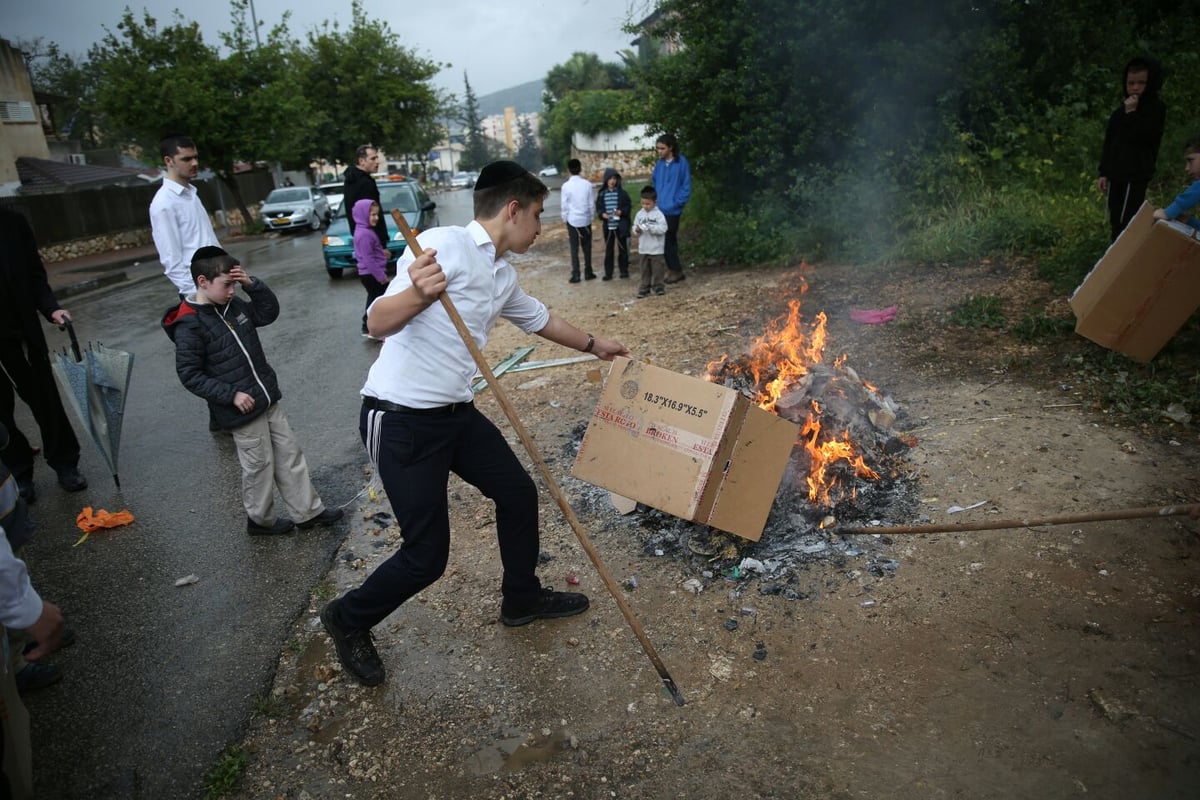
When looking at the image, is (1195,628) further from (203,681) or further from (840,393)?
(203,681)

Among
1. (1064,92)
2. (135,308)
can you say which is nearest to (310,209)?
(135,308)

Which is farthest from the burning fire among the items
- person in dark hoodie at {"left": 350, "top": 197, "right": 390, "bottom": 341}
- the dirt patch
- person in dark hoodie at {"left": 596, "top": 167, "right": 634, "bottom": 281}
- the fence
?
the fence

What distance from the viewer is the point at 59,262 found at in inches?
866

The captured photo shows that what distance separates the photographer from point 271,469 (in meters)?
4.61

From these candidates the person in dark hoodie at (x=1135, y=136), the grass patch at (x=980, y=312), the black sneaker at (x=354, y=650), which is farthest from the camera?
the grass patch at (x=980, y=312)

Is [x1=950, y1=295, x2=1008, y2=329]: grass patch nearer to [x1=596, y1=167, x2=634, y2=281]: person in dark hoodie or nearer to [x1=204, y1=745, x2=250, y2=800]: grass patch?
[x1=596, y1=167, x2=634, y2=281]: person in dark hoodie

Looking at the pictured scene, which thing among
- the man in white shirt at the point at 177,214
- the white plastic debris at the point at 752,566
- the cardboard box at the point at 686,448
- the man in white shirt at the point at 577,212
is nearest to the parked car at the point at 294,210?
the man in white shirt at the point at 577,212

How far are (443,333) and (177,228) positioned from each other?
13.1ft

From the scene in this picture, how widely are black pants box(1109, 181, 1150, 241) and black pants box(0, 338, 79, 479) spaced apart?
8.83 metres

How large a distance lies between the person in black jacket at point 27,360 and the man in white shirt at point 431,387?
146 inches

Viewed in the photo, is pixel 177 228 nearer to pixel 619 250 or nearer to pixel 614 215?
pixel 614 215

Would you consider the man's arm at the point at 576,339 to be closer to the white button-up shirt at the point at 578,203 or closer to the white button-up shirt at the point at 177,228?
the white button-up shirt at the point at 177,228

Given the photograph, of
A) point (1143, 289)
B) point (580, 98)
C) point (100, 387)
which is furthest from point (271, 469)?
point (580, 98)

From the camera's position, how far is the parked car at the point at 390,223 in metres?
14.1
